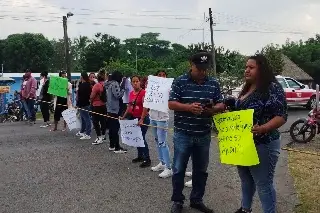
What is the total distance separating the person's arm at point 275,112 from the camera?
13.8ft

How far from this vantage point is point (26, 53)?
7625 cm

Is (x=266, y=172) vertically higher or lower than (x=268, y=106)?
lower

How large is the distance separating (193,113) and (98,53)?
68.8 meters

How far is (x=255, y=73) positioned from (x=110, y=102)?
18.2ft

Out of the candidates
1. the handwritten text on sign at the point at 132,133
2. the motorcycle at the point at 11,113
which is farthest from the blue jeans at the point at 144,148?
the motorcycle at the point at 11,113

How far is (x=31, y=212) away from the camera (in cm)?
564

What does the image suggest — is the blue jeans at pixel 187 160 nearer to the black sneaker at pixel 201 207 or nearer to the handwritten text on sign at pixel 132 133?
the black sneaker at pixel 201 207

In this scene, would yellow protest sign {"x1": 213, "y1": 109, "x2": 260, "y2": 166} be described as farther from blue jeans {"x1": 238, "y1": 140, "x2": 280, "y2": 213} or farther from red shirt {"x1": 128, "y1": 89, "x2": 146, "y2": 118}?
red shirt {"x1": 128, "y1": 89, "x2": 146, "y2": 118}

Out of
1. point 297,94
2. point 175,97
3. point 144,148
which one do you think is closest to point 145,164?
point 144,148

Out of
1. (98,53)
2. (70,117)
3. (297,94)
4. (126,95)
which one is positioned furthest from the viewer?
(98,53)

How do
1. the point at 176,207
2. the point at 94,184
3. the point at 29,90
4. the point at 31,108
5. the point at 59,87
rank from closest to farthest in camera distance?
the point at 176,207 < the point at 94,184 < the point at 59,87 < the point at 29,90 < the point at 31,108

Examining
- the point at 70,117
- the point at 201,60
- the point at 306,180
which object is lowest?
the point at 306,180

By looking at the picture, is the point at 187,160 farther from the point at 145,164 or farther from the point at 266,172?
the point at 145,164

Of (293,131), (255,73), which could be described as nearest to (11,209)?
(255,73)
